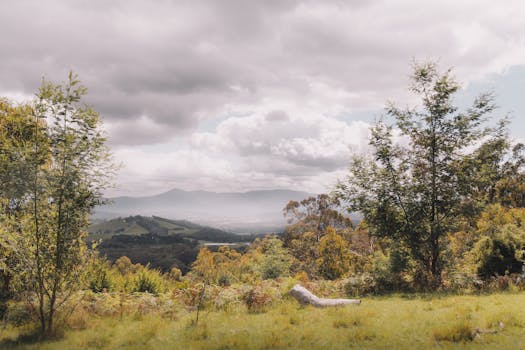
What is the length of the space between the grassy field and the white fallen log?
1.75 ft

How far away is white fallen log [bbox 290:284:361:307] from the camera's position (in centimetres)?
1143

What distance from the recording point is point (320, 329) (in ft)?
Result: 28.6

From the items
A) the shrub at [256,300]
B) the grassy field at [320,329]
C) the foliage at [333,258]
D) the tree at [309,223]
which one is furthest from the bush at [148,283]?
the tree at [309,223]

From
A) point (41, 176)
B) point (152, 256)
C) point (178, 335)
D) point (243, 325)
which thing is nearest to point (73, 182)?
point (41, 176)

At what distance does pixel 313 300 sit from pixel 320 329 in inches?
123

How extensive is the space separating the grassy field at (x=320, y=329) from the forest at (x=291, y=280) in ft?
0.18

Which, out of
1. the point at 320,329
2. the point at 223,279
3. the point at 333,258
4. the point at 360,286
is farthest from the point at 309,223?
the point at 320,329

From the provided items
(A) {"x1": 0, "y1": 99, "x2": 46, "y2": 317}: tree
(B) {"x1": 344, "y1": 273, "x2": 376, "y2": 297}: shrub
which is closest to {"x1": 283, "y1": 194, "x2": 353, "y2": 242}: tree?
(B) {"x1": 344, "y1": 273, "x2": 376, "y2": 297}: shrub

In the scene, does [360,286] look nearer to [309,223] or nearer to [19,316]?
[19,316]

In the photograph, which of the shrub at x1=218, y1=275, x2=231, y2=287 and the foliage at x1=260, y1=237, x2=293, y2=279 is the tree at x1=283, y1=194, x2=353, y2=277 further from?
the shrub at x1=218, y1=275, x2=231, y2=287

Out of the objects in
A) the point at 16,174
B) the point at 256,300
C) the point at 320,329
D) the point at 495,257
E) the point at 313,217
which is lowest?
the point at 256,300

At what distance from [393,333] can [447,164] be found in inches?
449

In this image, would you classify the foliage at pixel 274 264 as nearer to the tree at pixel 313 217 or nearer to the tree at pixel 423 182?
the tree at pixel 423 182

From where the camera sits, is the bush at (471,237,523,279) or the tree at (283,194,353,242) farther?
the tree at (283,194,353,242)
